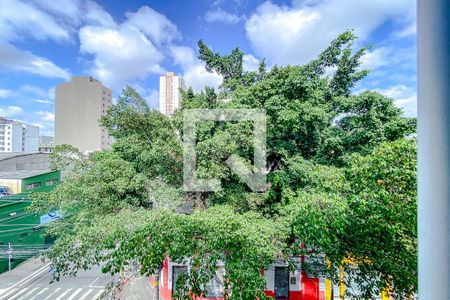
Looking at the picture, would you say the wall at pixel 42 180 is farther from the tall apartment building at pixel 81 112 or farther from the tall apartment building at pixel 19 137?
the tall apartment building at pixel 19 137

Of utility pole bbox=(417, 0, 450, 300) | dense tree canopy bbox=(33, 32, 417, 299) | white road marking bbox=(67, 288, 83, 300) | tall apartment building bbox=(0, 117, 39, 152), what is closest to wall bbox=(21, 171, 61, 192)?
white road marking bbox=(67, 288, 83, 300)

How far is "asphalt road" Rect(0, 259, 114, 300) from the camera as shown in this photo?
688cm

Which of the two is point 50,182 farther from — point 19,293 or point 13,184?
point 19,293

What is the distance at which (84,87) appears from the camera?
516 inches

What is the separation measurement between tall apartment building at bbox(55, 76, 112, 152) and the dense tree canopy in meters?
9.56

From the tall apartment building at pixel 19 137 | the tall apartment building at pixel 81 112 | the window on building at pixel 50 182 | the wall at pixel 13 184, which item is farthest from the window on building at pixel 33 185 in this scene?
the tall apartment building at pixel 19 137

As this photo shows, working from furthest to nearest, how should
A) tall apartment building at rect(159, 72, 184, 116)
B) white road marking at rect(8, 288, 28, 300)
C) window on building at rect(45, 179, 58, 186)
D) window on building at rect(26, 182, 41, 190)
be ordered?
window on building at rect(45, 179, 58, 186)
window on building at rect(26, 182, 41, 190)
tall apartment building at rect(159, 72, 184, 116)
white road marking at rect(8, 288, 28, 300)

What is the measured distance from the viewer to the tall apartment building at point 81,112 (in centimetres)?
1365

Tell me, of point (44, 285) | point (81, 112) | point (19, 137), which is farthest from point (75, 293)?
point (19, 137)

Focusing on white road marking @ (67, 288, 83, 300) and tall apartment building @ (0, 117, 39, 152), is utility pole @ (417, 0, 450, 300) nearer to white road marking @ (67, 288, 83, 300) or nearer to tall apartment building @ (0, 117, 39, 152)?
white road marking @ (67, 288, 83, 300)

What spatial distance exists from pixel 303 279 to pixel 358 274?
3626 mm

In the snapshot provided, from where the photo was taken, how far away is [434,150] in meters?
0.56

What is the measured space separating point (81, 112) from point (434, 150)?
17678mm

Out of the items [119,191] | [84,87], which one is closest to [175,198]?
[119,191]
